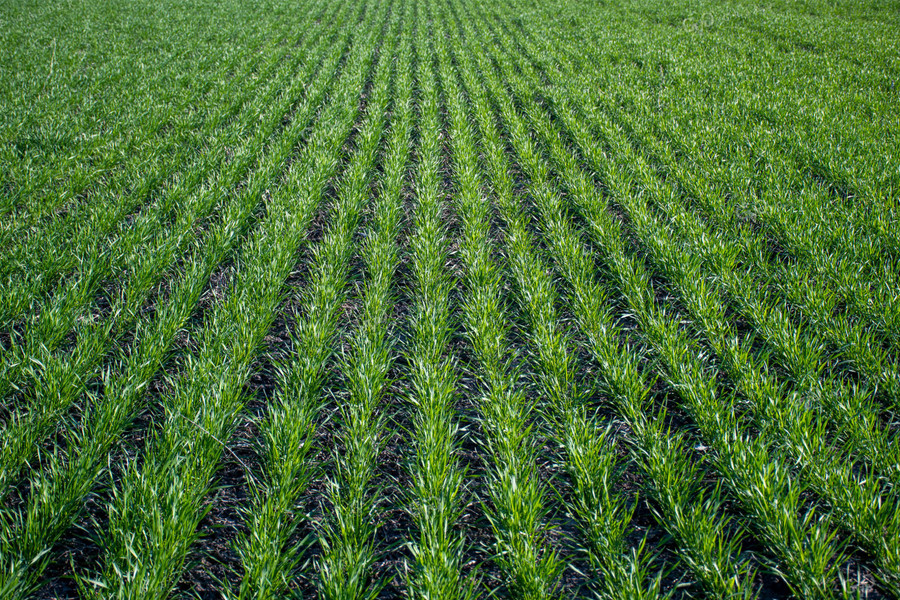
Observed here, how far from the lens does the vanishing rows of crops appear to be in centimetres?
194

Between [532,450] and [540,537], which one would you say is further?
[532,450]

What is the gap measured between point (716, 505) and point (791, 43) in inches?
466

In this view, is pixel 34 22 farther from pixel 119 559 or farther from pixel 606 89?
→ pixel 119 559

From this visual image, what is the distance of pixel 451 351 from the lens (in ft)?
9.97

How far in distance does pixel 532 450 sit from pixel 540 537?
40 centimetres

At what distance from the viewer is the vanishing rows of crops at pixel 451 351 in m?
1.94

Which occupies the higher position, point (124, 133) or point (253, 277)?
point (124, 133)

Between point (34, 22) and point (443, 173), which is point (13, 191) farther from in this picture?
point (34, 22)

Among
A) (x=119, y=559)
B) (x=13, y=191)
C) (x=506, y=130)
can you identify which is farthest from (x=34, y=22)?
(x=119, y=559)

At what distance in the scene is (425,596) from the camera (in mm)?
1729

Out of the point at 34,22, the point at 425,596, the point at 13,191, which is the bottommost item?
the point at 425,596

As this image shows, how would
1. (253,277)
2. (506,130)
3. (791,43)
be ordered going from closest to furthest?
1. (253,277)
2. (506,130)
3. (791,43)

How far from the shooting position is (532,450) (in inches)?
93.0

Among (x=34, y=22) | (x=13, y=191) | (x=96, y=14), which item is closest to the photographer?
(x=13, y=191)
